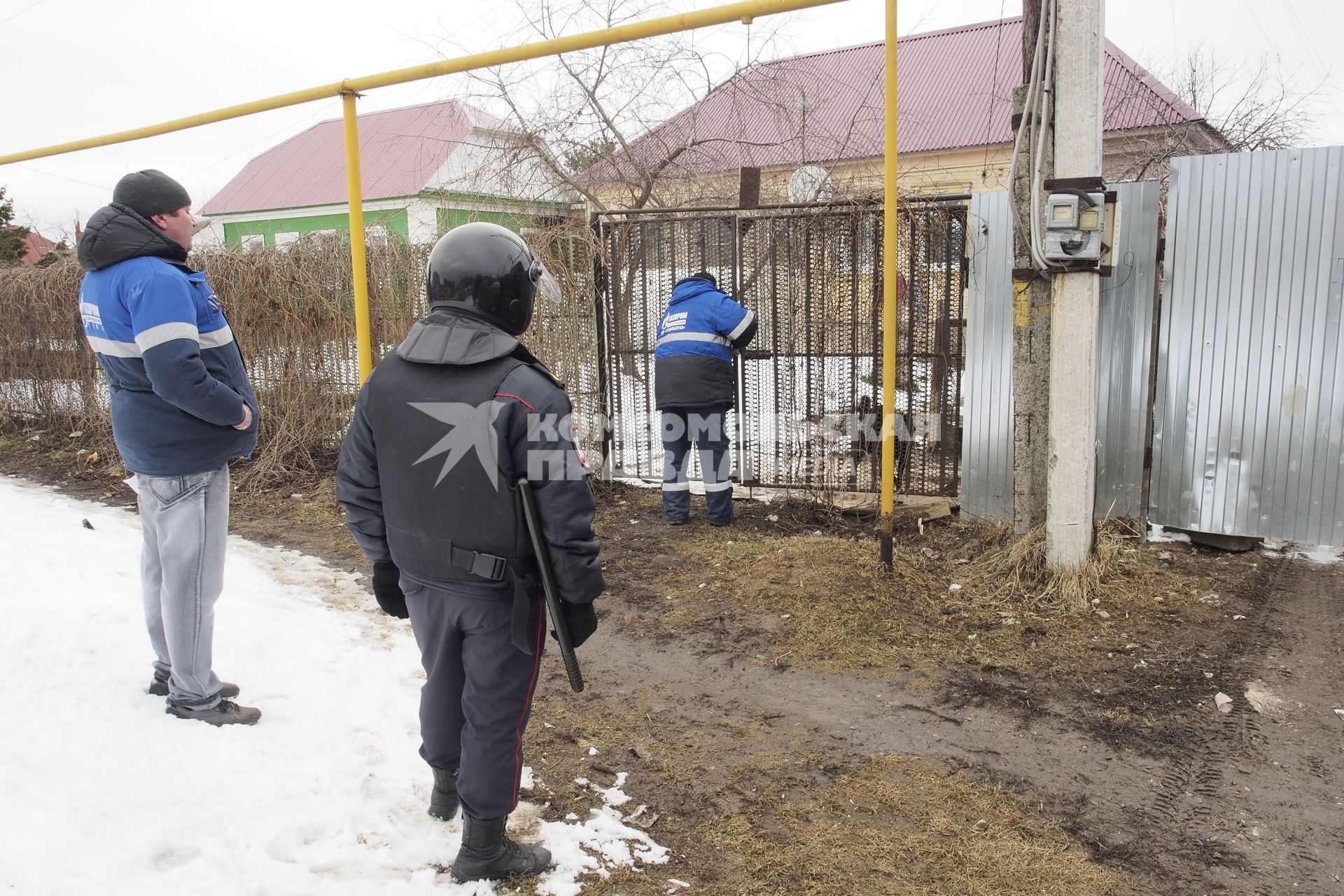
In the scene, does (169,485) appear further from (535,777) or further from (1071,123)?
(1071,123)

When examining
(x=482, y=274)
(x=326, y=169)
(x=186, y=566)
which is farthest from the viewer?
(x=326, y=169)

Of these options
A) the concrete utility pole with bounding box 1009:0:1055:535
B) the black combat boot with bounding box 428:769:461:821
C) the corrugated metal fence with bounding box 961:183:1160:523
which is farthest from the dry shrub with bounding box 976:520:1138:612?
the black combat boot with bounding box 428:769:461:821

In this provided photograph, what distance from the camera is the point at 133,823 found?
2736 millimetres

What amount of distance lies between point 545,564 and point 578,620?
0.23m

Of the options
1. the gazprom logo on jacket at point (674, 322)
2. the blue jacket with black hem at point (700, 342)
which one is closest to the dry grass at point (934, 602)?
the blue jacket with black hem at point (700, 342)

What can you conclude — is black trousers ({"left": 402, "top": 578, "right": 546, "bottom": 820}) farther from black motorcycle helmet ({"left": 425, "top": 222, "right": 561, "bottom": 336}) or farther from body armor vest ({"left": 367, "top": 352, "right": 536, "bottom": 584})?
black motorcycle helmet ({"left": 425, "top": 222, "right": 561, "bottom": 336})

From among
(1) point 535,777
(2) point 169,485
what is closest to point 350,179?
(2) point 169,485

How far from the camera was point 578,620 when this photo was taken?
2566mm

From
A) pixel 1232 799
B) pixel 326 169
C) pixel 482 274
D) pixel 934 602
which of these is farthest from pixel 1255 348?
pixel 326 169

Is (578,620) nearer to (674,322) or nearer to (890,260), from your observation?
(890,260)

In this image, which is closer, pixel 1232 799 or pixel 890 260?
pixel 1232 799

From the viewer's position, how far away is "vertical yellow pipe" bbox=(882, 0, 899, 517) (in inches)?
182

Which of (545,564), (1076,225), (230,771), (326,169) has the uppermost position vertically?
(326,169)

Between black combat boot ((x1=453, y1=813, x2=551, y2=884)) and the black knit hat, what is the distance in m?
2.58
